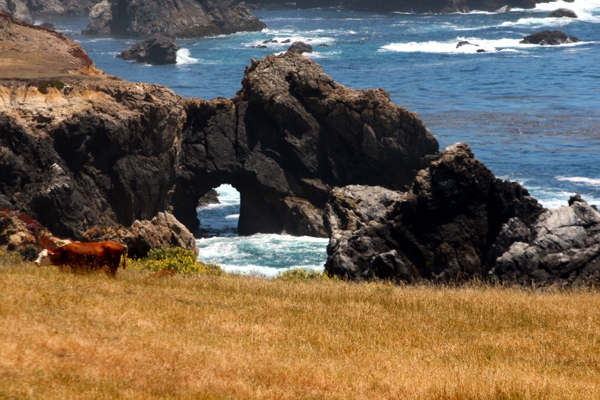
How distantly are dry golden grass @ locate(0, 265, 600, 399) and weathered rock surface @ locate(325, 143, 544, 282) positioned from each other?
6191mm

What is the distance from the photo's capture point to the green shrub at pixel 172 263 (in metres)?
22.2

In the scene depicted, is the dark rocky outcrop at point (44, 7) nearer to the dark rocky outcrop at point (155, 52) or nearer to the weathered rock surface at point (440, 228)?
the dark rocky outcrop at point (155, 52)

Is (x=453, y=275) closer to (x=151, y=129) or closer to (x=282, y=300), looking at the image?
(x=282, y=300)

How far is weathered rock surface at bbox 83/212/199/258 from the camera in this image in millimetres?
26922

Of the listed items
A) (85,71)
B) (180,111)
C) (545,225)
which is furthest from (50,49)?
(545,225)

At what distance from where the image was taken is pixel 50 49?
50.8 metres

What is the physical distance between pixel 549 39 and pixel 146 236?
317ft

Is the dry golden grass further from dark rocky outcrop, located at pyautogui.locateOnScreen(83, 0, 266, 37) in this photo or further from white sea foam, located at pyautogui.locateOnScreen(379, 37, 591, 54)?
dark rocky outcrop, located at pyautogui.locateOnScreen(83, 0, 266, 37)

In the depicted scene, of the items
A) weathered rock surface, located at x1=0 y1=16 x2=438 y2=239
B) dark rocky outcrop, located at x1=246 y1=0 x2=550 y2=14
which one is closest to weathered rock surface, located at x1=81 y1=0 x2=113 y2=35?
dark rocky outcrop, located at x1=246 y1=0 x2=550 y2=14

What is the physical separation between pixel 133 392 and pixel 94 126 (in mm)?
30049

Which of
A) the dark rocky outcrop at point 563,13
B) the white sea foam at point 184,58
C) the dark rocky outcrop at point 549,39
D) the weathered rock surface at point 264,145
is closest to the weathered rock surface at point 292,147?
the weathered rock surface at point 264,145

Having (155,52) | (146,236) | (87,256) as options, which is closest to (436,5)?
(155,52)

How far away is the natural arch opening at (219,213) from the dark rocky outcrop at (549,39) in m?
71.5

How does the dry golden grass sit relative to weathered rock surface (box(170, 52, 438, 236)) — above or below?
above
